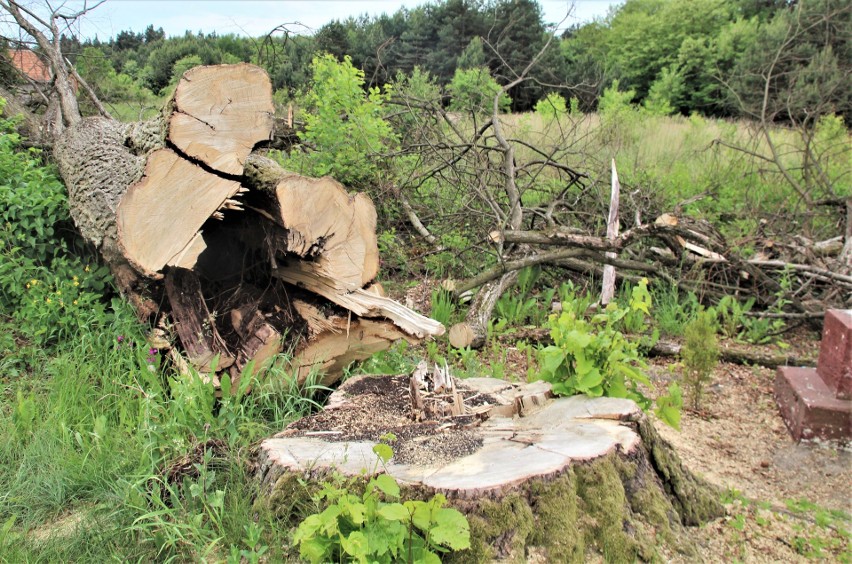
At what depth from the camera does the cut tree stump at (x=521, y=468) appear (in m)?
1.86

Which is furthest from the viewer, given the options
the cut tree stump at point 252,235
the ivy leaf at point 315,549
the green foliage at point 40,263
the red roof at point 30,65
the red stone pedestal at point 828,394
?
the red roof at point 30,65

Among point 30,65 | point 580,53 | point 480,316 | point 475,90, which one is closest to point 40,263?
point 480,316

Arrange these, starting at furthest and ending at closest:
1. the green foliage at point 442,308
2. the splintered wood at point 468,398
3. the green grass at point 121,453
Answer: the green foliage at point 442,308, the splintered wood at point 468,398, the green grass at point 121,453

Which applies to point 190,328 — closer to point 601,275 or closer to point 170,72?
point 601,275

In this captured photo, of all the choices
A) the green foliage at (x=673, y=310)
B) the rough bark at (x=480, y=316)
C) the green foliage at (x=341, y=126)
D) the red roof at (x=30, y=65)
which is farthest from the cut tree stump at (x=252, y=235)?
the red roof at (x=30, y=65)

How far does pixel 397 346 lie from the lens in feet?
13.3

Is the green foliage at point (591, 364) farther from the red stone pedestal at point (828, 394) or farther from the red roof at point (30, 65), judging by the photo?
the red roof at point (30, 65)

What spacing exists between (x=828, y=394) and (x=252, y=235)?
3.70m

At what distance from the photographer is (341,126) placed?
529 centimetres

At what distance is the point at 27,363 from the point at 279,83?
5.02 meters

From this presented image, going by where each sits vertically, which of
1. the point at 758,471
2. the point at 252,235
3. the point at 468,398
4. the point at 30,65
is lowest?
the point at 758,471

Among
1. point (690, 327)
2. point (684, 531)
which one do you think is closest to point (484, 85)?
point (690, 327)

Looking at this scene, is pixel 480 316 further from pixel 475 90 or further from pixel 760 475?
pixel 475 90

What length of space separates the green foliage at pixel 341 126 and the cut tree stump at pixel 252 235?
5.61 feet
